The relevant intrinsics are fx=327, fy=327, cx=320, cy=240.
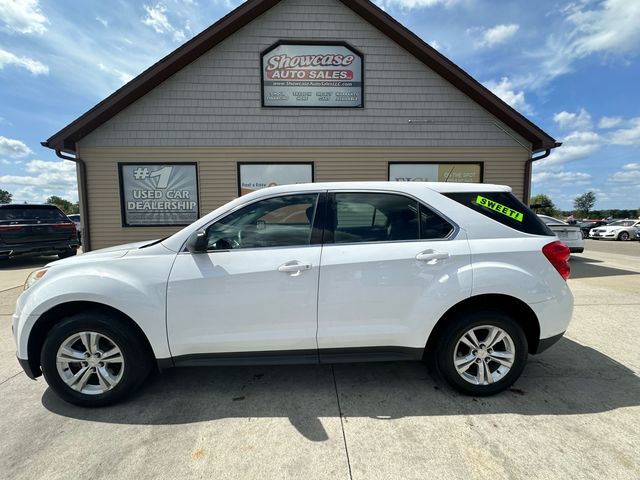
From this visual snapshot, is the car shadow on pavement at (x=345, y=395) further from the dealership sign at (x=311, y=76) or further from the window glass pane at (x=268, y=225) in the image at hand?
the dealership sign at (x=311, y=76)

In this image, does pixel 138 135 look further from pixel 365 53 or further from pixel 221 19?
pixel 365 53

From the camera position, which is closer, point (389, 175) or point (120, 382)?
point (120, 382)

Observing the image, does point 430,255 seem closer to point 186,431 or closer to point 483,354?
point 483,354

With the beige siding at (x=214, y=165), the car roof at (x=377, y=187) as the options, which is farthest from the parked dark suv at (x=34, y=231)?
the car roof at (x=377, y=187)

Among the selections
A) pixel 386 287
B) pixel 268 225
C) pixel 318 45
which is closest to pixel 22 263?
pixel 318 45

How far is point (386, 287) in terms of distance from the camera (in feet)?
8.17

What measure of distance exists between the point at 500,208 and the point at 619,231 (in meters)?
24.2

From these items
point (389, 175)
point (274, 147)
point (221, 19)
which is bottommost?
point (389, 175)

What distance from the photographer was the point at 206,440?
2182 mm

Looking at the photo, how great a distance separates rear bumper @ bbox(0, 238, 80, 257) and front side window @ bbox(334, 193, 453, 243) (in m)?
10.2

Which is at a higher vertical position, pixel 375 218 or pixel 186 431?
pixel 375 218

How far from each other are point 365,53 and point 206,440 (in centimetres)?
826

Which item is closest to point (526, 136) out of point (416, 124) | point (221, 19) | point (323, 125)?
point (416, 124)

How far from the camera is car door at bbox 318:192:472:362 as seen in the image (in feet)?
8.16
